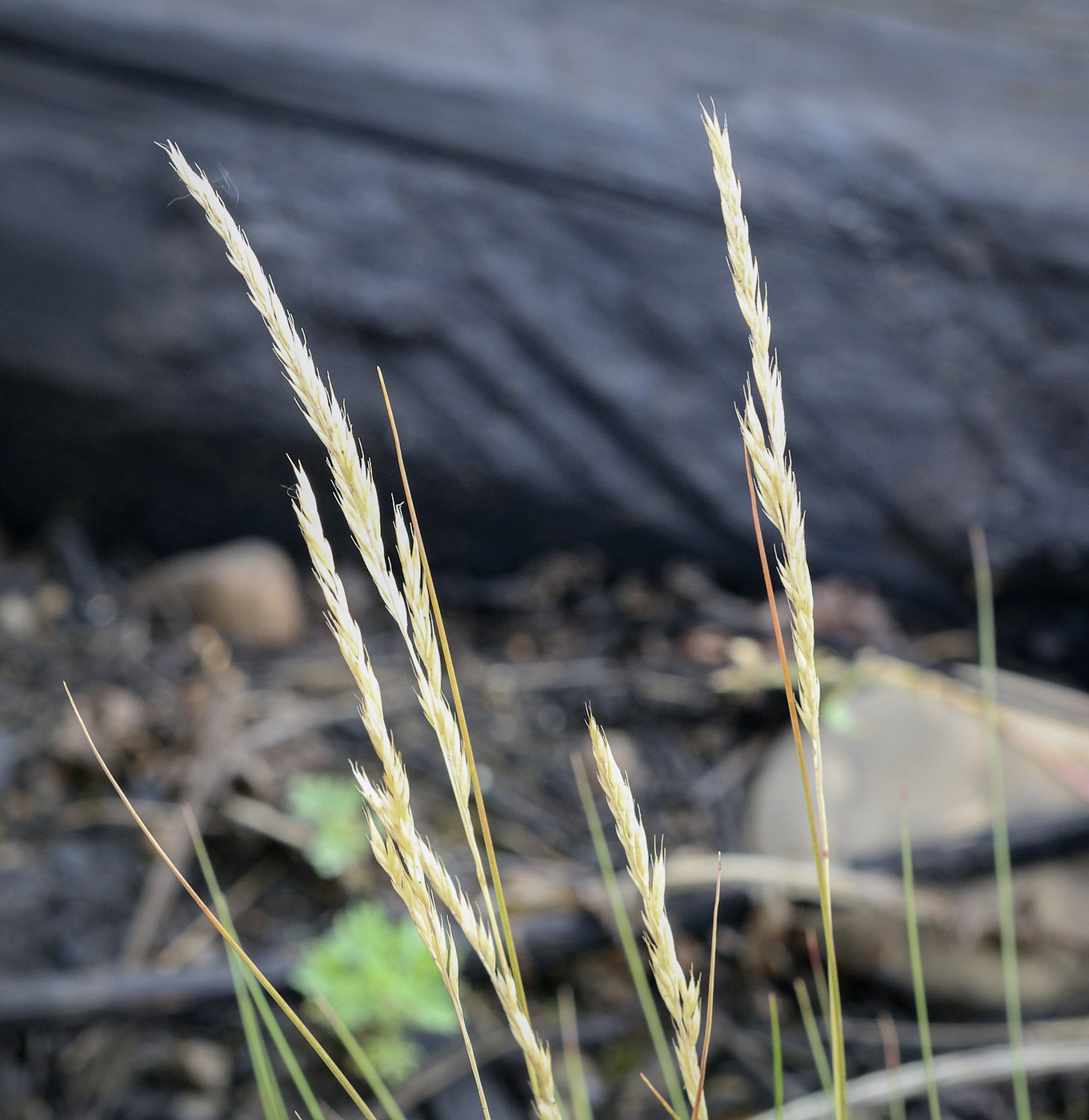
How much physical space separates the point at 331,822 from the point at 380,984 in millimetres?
368

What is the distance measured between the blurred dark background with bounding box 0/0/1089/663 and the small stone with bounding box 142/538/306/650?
0.75ft

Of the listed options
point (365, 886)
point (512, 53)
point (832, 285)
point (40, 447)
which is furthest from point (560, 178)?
point (365, 886)

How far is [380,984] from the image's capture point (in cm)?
138

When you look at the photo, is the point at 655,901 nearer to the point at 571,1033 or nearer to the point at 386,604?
the point at 386,604

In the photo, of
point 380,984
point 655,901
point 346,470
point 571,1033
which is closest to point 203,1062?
point 380,984

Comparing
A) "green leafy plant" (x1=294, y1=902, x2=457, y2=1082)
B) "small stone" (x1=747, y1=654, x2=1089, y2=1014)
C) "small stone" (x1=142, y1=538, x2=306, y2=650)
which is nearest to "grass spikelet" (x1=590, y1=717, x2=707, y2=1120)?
"green leafy plant" (x1=294, y1=902, x2=457, y2=1082)

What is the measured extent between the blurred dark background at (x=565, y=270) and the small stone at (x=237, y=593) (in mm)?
229

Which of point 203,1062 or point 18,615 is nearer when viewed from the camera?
point 203,1062

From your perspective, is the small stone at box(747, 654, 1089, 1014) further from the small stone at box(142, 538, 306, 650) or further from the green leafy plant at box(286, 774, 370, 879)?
the small stone at box(142, 538, 306, 650)

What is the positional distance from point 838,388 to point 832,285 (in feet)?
0.72

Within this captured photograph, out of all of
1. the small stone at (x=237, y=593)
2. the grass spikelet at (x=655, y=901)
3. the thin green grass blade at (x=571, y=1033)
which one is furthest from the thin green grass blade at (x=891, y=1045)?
the small stone at (x=237, y=593)

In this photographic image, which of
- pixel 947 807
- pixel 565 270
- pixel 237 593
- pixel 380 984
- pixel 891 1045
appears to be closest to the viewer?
pixel 891 1045

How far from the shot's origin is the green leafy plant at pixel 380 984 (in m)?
1.37

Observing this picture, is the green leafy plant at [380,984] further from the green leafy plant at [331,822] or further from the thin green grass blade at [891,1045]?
the thin green grass blade at [891,1045]
